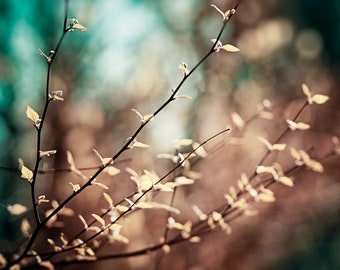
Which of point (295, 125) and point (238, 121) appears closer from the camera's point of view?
point (295, 125)

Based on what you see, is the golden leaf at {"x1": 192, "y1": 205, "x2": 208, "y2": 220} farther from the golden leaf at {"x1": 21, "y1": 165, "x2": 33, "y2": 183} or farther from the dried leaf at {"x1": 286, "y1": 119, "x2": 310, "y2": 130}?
the golden leaf at {"x1": 21, "y1": 165, "x2": 33, "y2": 183}

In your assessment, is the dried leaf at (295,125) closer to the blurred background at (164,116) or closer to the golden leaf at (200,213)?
the golden leaf at (200,213)

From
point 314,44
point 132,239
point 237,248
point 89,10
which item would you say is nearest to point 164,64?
point 89,10

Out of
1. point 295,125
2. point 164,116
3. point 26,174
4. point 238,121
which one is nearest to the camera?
point 26,174

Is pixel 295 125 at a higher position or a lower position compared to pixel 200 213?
higher

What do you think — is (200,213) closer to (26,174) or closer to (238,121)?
(238,121)

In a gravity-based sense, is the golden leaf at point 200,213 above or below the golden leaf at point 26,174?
below

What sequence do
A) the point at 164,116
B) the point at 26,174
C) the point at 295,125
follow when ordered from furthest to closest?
the point at 164,116, the point at 295,125, the point at 26,174

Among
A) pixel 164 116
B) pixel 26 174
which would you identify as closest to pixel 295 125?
pixel 26 174

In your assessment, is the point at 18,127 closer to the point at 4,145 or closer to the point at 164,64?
the point at 4,145

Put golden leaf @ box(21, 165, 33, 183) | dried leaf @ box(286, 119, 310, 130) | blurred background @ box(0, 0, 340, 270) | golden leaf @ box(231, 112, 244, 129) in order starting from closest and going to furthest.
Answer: golden leaf @ box(21, 165, 33, 183) → dried leaf @ box(286, 119, 310, 130) → golden leaf @ box(231, 112, 244, 129) → blurred background @ box(0, 0, 340, 270)

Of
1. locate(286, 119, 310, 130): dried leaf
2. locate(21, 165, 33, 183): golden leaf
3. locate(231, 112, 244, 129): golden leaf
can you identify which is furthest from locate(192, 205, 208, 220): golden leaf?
locate(21, 165, 33, 183): golden leaf

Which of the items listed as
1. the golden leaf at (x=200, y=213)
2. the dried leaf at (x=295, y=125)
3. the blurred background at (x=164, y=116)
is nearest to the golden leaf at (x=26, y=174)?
the golden leaf at (x=200, y=213)

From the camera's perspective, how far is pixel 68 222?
2.57 meters
